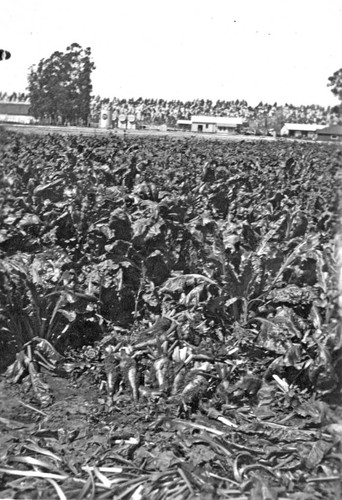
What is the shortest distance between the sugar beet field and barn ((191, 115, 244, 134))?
54484 millimetres

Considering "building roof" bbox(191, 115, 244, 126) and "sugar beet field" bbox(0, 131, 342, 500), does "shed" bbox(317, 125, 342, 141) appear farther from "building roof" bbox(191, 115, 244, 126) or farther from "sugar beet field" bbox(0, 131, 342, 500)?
"building roof" bbox(191, 115, 244, 126)

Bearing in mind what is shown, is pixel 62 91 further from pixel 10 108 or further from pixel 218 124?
pixel 218 124

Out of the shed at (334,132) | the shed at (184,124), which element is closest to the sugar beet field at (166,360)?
the shed at (334,132)

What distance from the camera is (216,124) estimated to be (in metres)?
61.3

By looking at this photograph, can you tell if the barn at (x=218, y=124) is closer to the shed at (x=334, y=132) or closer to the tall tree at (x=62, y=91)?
the tall tree at (x=62, y=91)

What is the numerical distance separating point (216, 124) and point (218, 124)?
0.99 feet

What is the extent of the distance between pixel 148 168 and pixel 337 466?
37.5 feet

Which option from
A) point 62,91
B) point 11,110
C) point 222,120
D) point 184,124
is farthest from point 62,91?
point 184,124

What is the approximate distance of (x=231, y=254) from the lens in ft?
16.6

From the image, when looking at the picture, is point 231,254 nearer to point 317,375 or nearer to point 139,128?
point 317,375

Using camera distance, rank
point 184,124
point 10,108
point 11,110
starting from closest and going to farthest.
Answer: point 10,108
point 11,110
point 184,124

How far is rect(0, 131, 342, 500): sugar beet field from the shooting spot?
2.92m

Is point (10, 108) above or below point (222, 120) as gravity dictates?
above

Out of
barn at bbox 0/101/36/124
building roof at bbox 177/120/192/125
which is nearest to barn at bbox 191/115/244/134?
building roof at bbox 177/120/192/125
